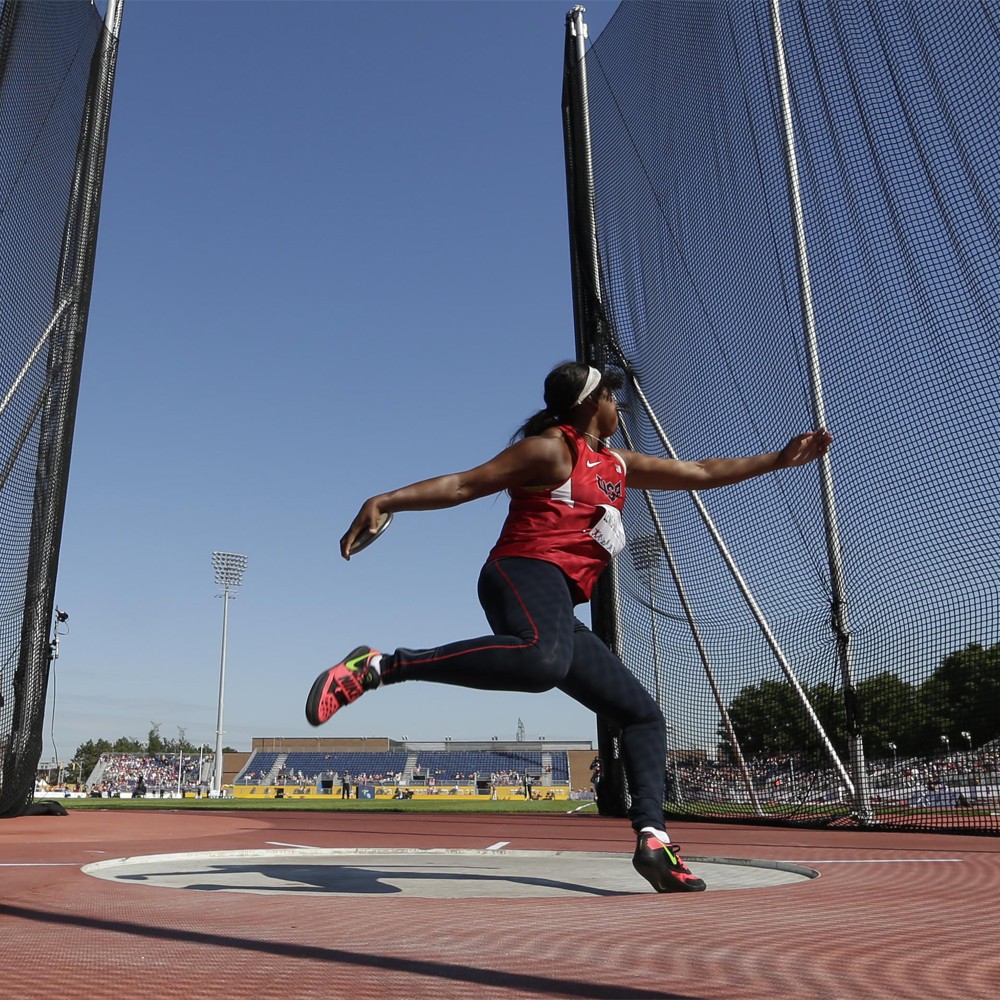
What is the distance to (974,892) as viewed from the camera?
2.76 metres

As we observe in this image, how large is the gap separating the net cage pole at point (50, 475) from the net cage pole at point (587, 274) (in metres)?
4.77

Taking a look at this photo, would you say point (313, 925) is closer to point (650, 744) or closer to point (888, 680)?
point (650, 744)

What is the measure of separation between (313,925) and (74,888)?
1212mm

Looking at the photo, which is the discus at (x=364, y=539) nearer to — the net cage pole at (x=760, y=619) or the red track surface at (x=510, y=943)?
the red track surface at (x=510, y=943)

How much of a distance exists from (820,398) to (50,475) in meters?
6.60

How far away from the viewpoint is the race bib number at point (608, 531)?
9.59 ft

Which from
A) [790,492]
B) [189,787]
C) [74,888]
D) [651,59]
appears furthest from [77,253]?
[189,787]

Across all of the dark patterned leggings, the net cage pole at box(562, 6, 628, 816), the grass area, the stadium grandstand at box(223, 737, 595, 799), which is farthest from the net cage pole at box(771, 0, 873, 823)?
the stadium grandstand at box(223, 737, 595, 799)

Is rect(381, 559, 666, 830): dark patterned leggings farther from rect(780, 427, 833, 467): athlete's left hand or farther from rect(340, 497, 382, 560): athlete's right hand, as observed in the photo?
rect(780, 427, 833, 467): athlete's left hand

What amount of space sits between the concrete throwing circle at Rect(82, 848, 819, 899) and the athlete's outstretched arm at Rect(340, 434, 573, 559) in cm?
106

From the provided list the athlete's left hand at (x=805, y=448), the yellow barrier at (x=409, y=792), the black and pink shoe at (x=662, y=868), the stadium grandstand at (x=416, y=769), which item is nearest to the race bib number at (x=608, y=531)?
the athlete's left hand at (x=805, y=448)

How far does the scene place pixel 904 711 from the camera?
6.38 meters

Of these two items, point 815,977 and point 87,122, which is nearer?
point 815,977

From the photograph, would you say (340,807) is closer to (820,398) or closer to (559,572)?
(820,398)
